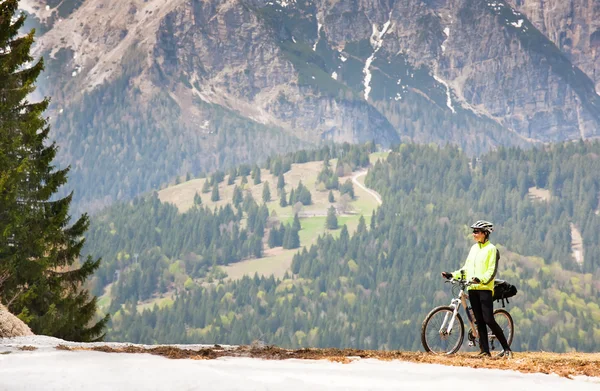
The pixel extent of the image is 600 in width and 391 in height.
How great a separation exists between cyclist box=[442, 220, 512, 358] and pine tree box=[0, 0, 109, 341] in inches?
732

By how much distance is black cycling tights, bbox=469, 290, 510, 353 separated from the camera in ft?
84.1

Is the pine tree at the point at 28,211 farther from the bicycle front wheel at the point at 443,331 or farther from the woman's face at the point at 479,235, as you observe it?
the woman's face at the point at 479,235

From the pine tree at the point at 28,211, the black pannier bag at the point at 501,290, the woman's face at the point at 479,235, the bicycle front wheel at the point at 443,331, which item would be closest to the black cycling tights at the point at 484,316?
the bicycle front wheel at the point at 443,331

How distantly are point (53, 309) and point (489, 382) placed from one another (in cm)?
2878

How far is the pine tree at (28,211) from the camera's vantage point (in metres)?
41.0

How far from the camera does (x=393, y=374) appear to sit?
19391 mm

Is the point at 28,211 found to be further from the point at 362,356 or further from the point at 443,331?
the point at 362,356

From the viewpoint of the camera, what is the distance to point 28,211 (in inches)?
1697

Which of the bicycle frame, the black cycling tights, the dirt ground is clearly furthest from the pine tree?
the black cycling tights

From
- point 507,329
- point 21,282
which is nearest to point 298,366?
point 507,329

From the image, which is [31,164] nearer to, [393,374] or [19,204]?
[19,204]

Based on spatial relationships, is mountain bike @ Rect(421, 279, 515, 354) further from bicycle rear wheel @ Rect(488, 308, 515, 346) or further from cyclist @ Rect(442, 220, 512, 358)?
bicycle rear wheel @ Rect(488, 308, 515, 346)

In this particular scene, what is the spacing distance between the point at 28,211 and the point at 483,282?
23.2 m

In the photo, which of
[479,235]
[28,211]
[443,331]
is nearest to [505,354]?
[443,331]
